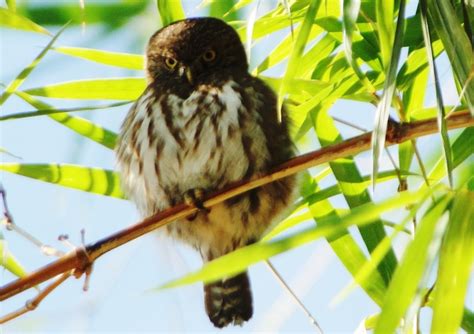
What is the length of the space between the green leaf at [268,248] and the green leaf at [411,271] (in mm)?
84

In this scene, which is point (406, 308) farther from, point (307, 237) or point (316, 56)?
point (316, 56)

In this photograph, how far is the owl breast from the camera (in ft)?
9.30

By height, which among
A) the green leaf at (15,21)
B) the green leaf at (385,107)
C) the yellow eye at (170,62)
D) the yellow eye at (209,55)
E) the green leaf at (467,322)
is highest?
the yellow eye at (170,62)

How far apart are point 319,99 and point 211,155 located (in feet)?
1.58

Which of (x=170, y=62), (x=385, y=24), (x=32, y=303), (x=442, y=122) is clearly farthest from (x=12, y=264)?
(x=442, y=122)

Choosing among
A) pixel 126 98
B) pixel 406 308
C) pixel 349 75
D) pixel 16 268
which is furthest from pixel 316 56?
pixel 406 308

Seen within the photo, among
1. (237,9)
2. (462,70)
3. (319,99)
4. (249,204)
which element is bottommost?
(462,70)

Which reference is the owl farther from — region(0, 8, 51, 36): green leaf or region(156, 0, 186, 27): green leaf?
region(0, 8, 51, 36): green leaf

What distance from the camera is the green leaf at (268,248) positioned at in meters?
1.58

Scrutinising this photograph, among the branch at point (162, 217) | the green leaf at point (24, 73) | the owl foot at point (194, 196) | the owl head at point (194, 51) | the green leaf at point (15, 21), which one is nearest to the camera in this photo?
the branch at point (162, 217)

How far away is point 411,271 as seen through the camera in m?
1.72

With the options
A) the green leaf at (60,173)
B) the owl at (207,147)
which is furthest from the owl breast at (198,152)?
the green leaf at (60,173)

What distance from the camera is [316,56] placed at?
106 inches

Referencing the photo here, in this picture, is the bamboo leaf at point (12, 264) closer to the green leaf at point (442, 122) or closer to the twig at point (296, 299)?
the twig at point (296, 299)
